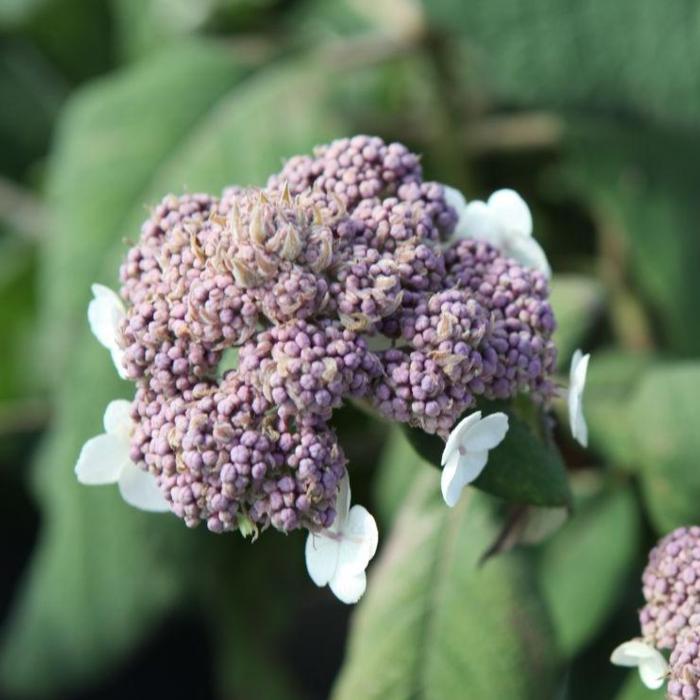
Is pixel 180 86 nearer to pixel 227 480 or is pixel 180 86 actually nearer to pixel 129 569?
pixel 129 569

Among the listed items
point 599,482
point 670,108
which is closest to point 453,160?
point 670,108

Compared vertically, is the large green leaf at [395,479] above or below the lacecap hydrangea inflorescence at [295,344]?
below

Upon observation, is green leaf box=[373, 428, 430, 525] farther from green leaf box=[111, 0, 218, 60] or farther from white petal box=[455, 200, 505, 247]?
green leaf box=[111, 0, 218, 60]

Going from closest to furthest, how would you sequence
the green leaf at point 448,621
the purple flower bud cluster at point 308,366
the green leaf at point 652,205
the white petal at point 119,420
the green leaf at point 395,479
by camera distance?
1. the purple flower bud cluster at point 308,366
2. the white petal at point 119,420
3. the green leaf at point 448,621
4. the green leaf at point 395,479
5. the green leaf at point 652,205

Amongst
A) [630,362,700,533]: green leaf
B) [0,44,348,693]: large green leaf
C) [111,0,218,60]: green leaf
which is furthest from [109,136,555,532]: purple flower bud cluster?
[111,0,218,60]: green leaf

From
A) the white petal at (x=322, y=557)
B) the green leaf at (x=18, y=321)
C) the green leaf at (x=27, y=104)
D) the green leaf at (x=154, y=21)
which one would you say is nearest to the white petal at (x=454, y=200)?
the white petal at (x=322, y=557)

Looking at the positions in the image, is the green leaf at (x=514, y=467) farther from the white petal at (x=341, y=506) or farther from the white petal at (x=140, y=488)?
the white petal at (x=140, y=488)

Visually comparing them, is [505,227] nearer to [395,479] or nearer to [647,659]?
[647,659]
